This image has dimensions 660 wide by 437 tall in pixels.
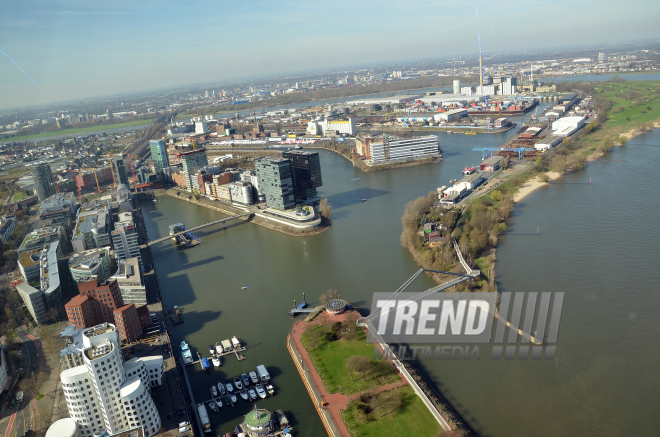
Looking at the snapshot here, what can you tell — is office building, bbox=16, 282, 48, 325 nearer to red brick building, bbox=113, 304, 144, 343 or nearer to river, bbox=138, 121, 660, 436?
red brick building, bbox=113, 304, 144, 343

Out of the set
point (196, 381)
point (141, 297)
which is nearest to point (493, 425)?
point (196, 381)

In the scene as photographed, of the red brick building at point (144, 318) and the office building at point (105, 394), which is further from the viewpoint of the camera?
the red brick building at point (144, 318)

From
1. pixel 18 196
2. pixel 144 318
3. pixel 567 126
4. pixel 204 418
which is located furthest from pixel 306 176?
pixel 567 126

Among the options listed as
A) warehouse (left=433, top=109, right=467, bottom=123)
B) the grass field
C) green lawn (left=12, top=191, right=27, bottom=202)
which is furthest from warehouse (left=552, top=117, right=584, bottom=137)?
the grass field

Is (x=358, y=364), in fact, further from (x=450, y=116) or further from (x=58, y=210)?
(x=450, y=116)

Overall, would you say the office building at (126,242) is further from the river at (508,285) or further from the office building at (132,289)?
the office building at (132,289)

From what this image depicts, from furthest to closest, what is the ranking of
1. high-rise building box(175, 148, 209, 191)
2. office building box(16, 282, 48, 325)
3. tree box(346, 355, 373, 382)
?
high-rise building box(175, 148, 209, 191), office building box(16, 282, 48, 325), tree box(346, 355, 373, 382)

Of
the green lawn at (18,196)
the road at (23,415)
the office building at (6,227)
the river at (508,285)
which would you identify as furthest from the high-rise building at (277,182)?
the green lawn at (18,196)
